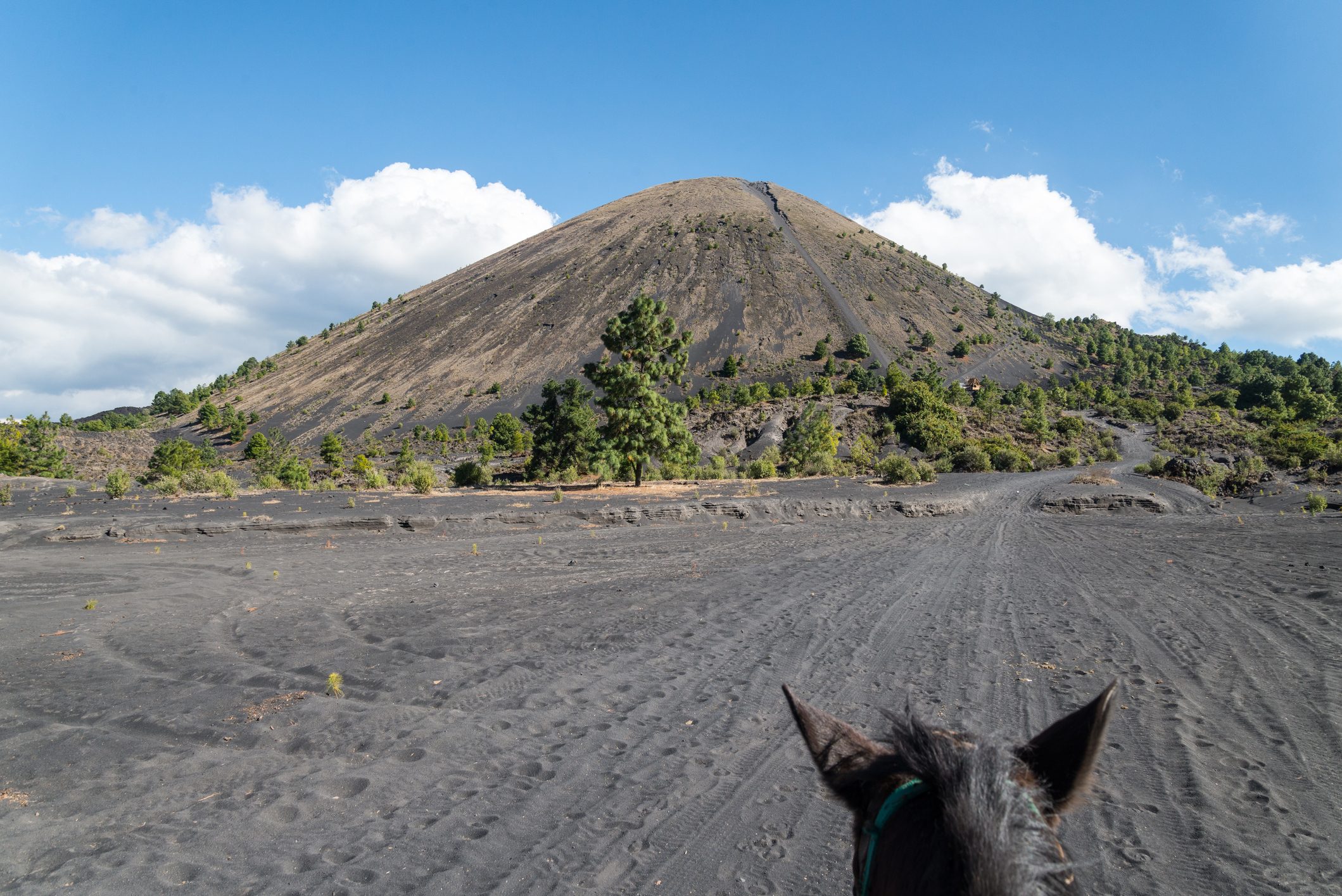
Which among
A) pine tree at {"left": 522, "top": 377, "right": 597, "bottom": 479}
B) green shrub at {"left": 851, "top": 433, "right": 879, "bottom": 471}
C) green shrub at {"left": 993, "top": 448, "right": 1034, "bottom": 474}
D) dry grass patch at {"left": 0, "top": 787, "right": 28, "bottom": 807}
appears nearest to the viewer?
dry grass patch at {"left": 0, "top": 787, "right": 28, "bottom": 807}

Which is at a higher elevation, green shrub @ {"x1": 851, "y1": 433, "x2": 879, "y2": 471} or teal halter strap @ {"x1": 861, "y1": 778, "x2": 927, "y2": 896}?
green shrub @ {"x1": 851, "y1": 433, "x2": 879, "y2": 471}

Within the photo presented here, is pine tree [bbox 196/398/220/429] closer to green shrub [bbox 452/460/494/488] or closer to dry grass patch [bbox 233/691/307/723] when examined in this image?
green shrub [bbox 452/460/494/488]

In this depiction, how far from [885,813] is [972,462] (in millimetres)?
36107

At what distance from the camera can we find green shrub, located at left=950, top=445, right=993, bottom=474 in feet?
110

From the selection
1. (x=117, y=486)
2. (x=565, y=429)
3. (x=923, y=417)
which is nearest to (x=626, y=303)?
(x=923, y=417)

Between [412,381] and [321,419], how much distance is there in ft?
35.3

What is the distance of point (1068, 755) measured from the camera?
4.27ft

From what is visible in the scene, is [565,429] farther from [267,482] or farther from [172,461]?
[172,461]

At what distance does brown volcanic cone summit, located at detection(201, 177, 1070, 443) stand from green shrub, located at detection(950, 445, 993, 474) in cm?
3744

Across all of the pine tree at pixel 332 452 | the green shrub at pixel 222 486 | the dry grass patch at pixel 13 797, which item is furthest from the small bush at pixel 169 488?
the dry grass patch at pixel 13 797

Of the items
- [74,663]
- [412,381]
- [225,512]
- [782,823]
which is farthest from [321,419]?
[782,823]

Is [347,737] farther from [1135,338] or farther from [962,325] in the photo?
[1135,338]

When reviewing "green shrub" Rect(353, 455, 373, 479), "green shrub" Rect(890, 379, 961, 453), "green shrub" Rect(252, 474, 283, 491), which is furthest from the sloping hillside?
"green shrub" Rect(252, 474, 283, 491)

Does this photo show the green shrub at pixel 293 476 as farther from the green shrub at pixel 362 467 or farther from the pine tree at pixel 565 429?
the pine tree at pixel 565 429
